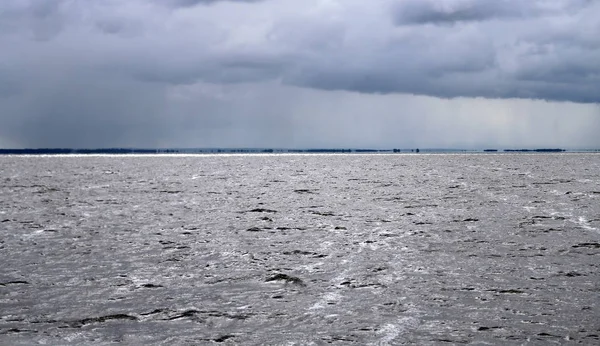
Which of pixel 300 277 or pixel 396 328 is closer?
pixel 396 328

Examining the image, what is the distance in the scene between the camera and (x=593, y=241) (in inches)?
1212

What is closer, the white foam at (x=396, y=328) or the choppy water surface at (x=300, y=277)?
the white foam at (x=396, y=328)

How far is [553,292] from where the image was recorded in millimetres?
19781

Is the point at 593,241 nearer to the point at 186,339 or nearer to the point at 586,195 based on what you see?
the point at 186,339

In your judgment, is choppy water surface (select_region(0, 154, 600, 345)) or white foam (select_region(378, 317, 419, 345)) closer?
white foam (select_region(378, 317, 419, 345))

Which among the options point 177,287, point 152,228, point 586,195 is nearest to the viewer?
point 177,287

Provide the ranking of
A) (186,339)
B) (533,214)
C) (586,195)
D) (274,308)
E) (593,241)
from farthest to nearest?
(586,195)
(533,214)
(593,241)
(274,308)
(186,339)

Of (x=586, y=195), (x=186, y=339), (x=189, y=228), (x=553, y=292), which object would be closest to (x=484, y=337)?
(x=553, y=292)

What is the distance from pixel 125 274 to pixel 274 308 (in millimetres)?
7424

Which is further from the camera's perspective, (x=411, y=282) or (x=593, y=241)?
(x=593, y=241)

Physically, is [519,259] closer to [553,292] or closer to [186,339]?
[553,292]

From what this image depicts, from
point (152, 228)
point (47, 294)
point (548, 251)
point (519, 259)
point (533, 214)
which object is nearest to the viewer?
point (47, 294)

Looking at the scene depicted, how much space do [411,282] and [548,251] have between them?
9.42 m

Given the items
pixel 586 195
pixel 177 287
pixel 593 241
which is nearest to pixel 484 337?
pixel 177 287
